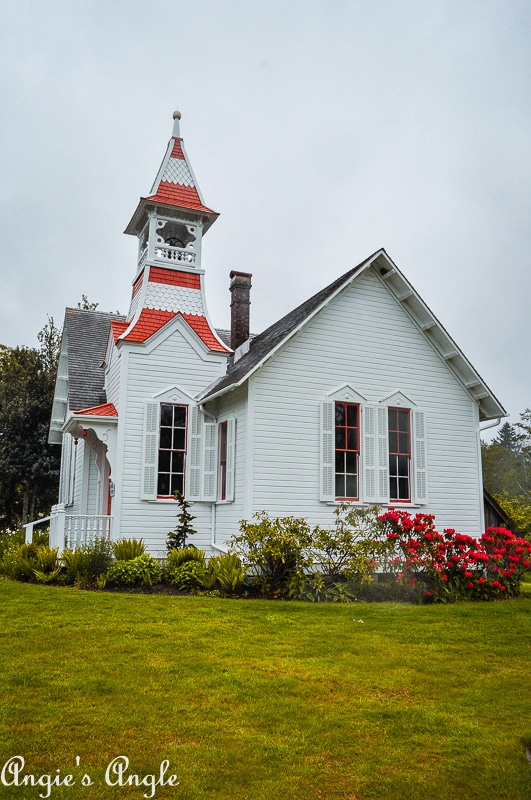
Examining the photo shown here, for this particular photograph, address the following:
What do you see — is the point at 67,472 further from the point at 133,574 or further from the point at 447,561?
the point at 447,561

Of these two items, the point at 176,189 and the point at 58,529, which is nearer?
the point at 58,529

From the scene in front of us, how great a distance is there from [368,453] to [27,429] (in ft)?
54.6

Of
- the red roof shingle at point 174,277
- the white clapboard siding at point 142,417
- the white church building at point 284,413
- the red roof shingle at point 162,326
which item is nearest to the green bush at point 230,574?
the white church building at point 284,413

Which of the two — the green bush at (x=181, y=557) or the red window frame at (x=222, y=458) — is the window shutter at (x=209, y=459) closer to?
the red window frame at (x=222, y=458)

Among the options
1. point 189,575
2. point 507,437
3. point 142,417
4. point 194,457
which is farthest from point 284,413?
point 507,437

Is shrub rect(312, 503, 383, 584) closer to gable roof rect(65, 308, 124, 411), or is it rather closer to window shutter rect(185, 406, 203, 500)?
window shutter rect(185, 406, 203, 500)

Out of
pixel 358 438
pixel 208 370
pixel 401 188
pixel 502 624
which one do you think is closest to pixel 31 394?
pixel 208 370

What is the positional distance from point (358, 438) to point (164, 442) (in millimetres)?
4356

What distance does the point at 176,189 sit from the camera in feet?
57.9

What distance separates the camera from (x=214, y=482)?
15320 millimetres

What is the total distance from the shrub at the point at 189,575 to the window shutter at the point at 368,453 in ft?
13.1

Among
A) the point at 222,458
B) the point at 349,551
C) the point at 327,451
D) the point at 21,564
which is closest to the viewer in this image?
the point at 349,551

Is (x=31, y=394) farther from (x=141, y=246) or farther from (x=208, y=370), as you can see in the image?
(x=208, y=370)

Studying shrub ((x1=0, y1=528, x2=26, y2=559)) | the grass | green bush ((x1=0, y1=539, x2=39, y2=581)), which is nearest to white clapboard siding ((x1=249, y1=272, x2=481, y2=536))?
the grass
